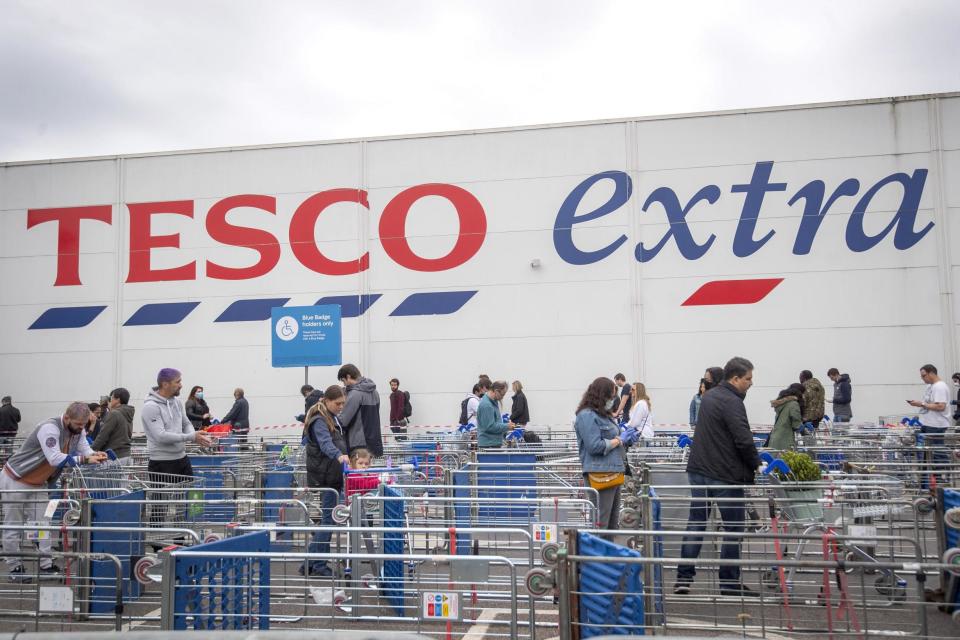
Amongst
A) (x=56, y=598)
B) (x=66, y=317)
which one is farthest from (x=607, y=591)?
(x=66, y=317)

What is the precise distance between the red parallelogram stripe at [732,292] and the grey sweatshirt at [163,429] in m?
14.3

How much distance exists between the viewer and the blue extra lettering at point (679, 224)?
20469 mm

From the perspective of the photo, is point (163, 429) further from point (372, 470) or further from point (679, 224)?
point (679, 224)

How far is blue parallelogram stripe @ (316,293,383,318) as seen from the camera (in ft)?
72.0

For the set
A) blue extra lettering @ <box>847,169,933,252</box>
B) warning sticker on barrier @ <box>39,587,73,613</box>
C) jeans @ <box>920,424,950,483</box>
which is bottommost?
warning sticker on barrier @ <box>39,587,73,613</box>

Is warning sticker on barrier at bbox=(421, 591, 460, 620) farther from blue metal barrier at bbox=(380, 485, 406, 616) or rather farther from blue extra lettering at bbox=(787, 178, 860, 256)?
blue extra lettering at bbox=(787, 178, 860, 256)

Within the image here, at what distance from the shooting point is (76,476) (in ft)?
25.6

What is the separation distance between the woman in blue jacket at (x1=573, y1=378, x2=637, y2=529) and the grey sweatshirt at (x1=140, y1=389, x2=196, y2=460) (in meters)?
3.79

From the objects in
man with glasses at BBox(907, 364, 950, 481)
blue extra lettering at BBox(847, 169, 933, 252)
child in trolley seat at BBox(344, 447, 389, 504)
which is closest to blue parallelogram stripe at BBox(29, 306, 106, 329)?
child in trolley seat at BBox(344, 447, 389, 504)

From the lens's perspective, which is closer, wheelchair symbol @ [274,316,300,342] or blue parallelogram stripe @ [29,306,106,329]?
wheelchair symbol @ [274,316,300,342]

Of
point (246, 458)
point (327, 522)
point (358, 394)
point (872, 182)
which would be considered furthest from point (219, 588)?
point (872, 182)

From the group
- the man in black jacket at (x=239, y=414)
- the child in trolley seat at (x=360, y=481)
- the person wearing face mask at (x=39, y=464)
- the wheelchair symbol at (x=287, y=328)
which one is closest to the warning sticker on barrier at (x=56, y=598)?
the child in trolley seat at (x=360, y=481)

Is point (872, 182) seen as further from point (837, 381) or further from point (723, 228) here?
point (837, 381)

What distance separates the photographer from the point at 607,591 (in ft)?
13.0
